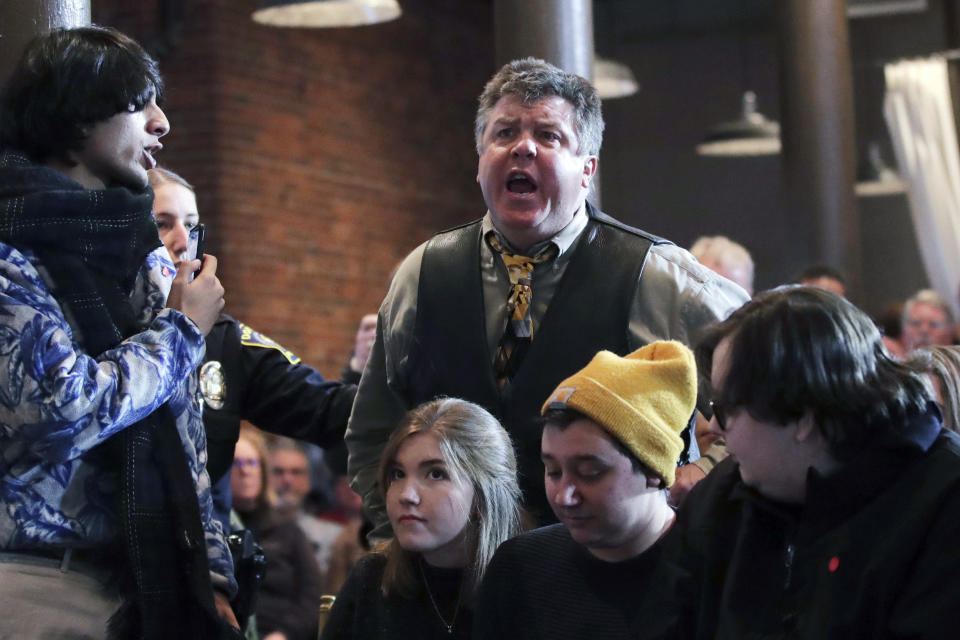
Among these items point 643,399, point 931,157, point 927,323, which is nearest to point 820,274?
point 927,323

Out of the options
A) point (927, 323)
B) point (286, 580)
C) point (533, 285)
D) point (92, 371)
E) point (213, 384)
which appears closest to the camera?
point (92, 371)

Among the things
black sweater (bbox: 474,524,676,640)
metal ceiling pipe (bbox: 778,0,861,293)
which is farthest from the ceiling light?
black sweater (bbox: 474,524,676,640)

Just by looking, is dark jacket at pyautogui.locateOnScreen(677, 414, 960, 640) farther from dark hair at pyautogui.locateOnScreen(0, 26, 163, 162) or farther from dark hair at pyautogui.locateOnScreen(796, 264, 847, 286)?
dark hair at pyautogui.locateOnScreen(796, 264, 847, 286)

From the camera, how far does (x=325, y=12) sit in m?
5.54

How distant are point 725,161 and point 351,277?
4.38m

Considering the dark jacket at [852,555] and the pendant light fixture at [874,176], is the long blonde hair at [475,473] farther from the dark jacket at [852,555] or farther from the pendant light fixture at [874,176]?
the pendant light fixture at [874,176]

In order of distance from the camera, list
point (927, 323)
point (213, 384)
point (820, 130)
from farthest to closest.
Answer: point (820, 130) < point (927, 323) < point (213, 384)

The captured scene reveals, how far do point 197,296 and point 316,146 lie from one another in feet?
20.5

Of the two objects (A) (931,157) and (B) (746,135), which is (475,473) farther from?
(B) (746,135)

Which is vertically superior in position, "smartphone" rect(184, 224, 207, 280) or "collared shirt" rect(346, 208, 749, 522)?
"smartphone" rect(184, 224, 207, 280)

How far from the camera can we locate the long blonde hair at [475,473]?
270 centimetres

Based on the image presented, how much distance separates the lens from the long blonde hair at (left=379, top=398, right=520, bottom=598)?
2.70 meters

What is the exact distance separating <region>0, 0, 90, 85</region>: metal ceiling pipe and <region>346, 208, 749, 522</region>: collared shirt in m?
0.86

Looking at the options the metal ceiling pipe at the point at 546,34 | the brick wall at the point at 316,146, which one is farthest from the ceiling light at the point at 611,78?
the metal ceiling pipe at the point at 546,34
